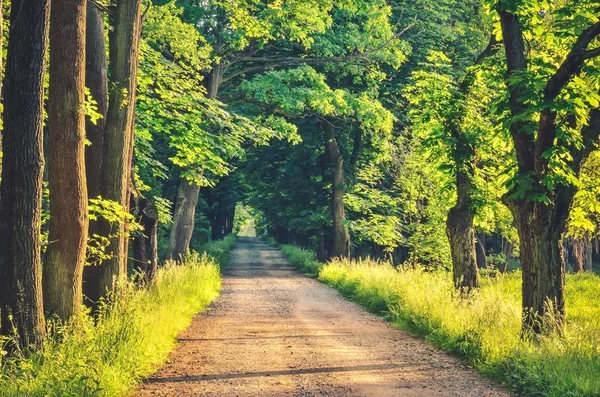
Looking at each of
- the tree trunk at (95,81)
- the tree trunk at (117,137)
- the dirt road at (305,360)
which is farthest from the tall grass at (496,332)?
the tree trunk at (95,81)

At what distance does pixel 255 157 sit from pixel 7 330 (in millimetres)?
26304

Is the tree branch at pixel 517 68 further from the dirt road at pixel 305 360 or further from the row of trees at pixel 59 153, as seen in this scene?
the row of trees at pixel 59 153

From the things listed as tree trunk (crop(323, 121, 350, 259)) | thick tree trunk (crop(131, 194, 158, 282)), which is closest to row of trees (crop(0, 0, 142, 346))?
thick tree trunk (crop(131, 194, 158, 282))

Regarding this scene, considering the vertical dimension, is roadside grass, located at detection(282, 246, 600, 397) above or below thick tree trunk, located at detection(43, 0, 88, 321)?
below

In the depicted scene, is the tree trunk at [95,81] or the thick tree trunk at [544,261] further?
the tree trunk at [95,81]

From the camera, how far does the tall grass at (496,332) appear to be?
7.91m

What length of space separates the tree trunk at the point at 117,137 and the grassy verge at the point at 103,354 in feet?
2.16

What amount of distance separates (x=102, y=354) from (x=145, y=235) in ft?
24.6

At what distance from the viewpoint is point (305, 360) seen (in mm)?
10094

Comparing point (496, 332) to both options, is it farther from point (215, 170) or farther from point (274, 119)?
point (274, 119)

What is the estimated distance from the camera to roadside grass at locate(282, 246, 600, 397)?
7.92 meters

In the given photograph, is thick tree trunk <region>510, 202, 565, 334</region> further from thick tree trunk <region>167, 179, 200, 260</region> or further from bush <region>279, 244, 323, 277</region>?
bush <region>279, 244, 323, 277</region>

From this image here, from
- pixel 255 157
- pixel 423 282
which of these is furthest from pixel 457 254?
pixel 255 157

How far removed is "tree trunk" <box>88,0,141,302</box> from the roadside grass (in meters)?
6.11
